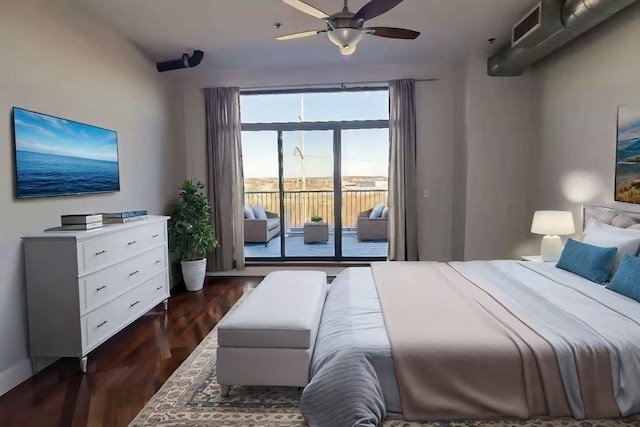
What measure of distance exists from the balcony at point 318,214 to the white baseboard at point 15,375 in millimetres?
3268

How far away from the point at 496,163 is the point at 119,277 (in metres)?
4.33

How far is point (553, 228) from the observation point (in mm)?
3779

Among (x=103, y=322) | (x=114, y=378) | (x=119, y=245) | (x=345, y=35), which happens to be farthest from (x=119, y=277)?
(x=345, y=35)

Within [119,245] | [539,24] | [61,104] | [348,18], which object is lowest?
[119,245]

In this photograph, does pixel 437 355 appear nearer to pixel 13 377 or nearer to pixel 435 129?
pixel 13 377

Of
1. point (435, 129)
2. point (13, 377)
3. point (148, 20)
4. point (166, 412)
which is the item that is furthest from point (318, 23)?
point (13, 377)

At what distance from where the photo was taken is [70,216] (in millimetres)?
3037

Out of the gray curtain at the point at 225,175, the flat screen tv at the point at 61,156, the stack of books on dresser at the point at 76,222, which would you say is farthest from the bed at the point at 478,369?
the gray curtain at the point at 225,175

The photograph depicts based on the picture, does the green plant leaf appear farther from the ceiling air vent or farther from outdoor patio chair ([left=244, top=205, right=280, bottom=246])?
the ceiling air vent

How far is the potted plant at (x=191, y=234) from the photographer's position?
4.90m

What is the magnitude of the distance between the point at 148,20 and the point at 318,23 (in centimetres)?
164

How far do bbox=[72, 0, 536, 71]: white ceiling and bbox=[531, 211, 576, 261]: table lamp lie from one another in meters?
1.95

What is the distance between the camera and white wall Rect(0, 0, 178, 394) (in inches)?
105

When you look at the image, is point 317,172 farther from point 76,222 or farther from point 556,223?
point 76,222
